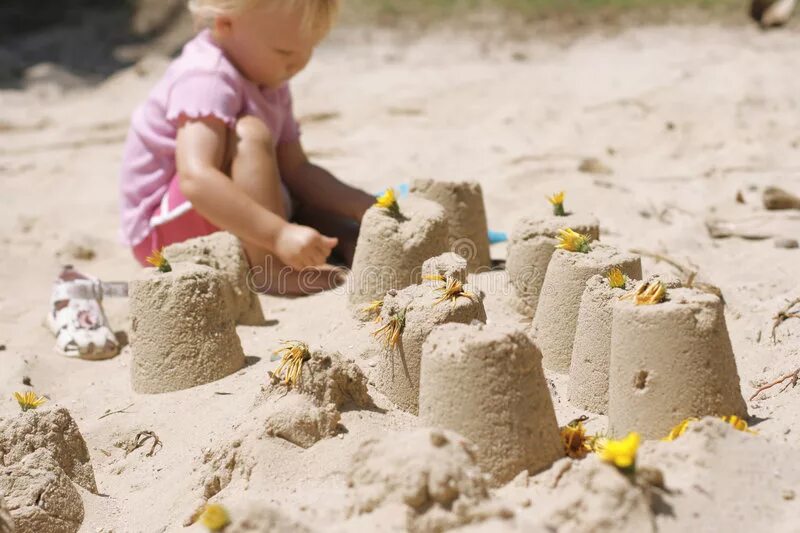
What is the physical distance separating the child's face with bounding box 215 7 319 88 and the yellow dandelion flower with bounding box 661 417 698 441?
79.7 inches

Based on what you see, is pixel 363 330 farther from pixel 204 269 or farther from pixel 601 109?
pixel 601 109

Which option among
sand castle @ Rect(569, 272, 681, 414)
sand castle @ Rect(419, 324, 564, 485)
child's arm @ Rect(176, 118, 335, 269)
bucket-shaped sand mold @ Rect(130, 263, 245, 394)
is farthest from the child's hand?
sand castle @ Rect(419, 324, 564, 485)

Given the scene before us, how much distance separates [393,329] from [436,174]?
2.35 m

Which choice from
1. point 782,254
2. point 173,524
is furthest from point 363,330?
point 782,254

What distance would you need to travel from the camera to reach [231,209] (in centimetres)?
305

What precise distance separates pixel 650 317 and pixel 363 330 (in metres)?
→ 0.93

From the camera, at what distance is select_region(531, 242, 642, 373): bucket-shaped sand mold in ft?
7.38

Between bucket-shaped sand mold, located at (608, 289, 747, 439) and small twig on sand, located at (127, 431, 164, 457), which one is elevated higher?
bucket-shaped sand mold, located at (608, 289, 747, 439)

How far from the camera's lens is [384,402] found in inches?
83.1

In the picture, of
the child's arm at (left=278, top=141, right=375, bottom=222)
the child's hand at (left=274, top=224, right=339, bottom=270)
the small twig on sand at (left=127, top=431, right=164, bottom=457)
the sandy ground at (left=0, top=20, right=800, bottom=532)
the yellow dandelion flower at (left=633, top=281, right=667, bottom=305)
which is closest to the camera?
the yellow dandelion flower at (left=633, top=281, right=667, bottom=305)

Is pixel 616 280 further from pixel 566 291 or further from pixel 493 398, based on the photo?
pixel 493 398

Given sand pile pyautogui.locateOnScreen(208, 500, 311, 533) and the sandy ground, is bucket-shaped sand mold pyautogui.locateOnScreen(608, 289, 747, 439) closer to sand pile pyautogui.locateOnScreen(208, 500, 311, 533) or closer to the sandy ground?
the sandy ground

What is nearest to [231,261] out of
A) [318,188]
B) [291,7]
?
[318,188]

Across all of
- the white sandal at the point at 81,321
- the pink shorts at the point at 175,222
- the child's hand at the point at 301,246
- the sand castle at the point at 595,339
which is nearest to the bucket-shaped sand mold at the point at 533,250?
the sand castle at the point at 595,339
